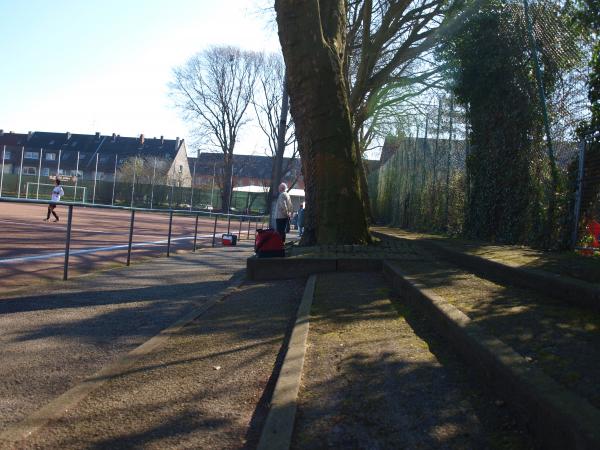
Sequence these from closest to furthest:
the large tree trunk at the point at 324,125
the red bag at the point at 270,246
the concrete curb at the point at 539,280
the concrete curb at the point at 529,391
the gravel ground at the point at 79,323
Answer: the concrete curb at the point at 529,391
the gravel ground at the point at 79,323
the concrete curb at the point at 539,280
the red bag at the point at 270,246
the large tree trunk at the point at 324,125

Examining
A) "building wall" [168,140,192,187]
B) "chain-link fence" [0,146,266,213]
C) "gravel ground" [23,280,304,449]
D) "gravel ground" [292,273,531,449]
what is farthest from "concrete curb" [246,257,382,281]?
"building wall" [168,140,192,187]

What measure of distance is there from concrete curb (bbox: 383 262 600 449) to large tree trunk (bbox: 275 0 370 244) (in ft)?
17.6

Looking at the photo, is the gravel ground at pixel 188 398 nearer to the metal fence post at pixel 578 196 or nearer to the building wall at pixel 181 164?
the metal fence post at pixel 578 196

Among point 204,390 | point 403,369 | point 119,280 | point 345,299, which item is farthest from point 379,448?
point 119,280

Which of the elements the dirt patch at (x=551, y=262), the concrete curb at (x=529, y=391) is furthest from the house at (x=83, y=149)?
the concrete curb at (x=529, y=391)

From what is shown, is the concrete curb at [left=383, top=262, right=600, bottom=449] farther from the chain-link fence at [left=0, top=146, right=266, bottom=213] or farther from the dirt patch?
the chain-link fence at [left=0, top=146, right=266, bottom=213]

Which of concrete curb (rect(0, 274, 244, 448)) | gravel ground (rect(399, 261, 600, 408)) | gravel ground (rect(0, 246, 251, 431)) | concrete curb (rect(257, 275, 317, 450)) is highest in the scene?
gravel ground (rect(399, 261, 600, 408))

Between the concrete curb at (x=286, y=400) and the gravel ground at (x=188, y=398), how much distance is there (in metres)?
0.15

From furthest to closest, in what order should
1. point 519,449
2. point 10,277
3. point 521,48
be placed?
1. point 521,48
2. point 10,277
3. point 519,449

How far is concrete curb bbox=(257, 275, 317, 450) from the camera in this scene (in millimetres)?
2535

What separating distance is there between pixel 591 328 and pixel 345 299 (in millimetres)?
2638

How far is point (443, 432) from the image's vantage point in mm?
2596

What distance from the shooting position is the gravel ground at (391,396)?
2.58 meters

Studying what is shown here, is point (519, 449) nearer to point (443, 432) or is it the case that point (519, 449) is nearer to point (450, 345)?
point (443, 432)
